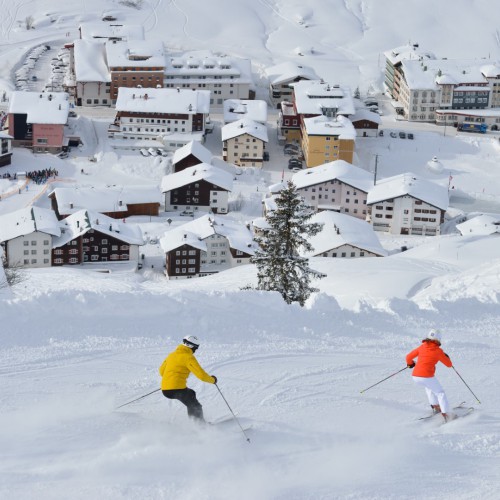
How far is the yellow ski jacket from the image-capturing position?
6250 mm

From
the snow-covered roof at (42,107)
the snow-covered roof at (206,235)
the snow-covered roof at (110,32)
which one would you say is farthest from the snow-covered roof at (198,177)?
the snow-covered roof at (110,32)

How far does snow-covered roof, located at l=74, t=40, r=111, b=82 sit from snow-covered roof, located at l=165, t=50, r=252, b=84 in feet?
11.2

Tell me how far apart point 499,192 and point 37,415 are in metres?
33.1

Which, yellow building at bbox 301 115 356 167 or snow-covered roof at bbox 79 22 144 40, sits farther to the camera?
snow-covered roof at bbox 79 22 144 40

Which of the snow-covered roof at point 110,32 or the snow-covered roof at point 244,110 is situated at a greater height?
the snow-covered roof at point 110,32

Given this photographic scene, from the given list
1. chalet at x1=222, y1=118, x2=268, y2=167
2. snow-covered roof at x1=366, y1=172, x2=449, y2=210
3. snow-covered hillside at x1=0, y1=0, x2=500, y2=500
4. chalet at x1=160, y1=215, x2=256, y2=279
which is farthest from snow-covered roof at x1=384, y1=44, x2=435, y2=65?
snow-covered hillside at x1=0, y1=0, x2=500, y2=500

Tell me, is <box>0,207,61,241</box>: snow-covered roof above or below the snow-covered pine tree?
below

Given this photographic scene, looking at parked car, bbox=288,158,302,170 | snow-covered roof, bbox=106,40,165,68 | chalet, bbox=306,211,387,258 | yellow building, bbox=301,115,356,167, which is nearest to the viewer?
chalet, bbox=306,211,387,258

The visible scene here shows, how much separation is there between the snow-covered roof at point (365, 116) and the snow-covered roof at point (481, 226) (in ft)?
37.6

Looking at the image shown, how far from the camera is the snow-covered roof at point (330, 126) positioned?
3872 centimetres

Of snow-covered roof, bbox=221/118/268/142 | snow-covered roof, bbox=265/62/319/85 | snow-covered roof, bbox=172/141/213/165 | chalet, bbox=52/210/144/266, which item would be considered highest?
snow-covered roof, bbox=265/62/319/85

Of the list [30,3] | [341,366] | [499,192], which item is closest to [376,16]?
[30,3]

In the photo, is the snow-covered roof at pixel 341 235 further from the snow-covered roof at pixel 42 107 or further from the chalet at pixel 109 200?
the snow-covered roof at pixel 42 107

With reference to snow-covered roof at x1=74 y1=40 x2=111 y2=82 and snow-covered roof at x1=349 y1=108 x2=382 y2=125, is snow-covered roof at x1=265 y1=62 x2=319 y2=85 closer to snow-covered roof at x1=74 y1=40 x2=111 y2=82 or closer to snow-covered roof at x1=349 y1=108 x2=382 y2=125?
snow-covered roof at x1=349 y1=108 x2=382 y2=125
